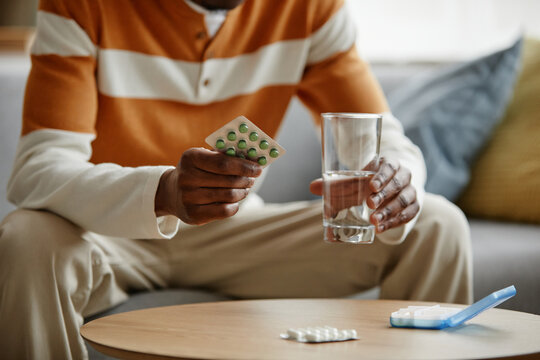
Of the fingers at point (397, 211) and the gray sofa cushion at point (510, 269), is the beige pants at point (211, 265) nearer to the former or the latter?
the fingers at point (397, 211)

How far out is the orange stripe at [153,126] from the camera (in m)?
1.37

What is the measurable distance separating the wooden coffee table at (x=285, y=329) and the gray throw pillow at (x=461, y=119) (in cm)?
91

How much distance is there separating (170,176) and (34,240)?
24cm

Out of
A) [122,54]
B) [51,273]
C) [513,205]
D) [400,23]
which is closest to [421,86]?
[513,205]

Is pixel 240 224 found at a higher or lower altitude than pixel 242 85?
lower

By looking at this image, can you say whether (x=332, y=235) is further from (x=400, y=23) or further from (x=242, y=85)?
(x=400, y=23)

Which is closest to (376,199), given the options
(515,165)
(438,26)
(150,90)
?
(150,90)

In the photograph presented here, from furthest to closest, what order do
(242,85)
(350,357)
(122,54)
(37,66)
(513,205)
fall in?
1. (513,205)
2. (242,85)
3. (122,54)
4. (37,66)
5. (350,357)

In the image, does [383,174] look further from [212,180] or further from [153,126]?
[153,126]

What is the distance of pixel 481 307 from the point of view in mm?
867

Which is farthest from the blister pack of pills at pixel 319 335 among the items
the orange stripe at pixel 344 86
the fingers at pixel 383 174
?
the orange stripe at pixel 344 86

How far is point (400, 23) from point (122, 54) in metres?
1.44

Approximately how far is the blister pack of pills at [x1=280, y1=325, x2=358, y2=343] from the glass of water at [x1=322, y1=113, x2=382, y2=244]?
0.17m

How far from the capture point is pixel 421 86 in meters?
2.02
